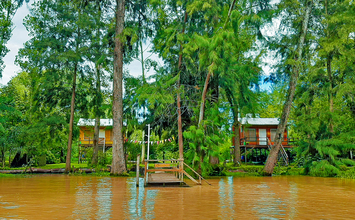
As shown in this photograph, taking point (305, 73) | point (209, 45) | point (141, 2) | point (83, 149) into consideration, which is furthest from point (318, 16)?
point (83, 149)

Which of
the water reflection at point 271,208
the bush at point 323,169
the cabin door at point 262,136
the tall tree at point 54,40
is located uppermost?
the tall tree at point 54,40

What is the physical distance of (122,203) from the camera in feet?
28.8

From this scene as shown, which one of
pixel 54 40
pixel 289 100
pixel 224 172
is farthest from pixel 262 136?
pixel 54 40

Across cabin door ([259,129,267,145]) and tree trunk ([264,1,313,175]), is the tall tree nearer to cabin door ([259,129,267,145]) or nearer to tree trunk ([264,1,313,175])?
tree trunk ([264,1,313,175])

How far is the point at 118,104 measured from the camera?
21375 millimetres

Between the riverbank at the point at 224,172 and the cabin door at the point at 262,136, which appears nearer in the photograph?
the riverbank at the point at 224,172

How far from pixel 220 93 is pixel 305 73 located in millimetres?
5873

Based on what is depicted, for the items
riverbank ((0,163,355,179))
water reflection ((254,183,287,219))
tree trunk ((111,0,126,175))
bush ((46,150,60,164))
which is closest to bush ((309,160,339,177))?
riverbank ((0,163,355,179))

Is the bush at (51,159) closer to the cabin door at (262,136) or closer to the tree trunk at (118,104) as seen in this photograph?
the tree trunk at (118,104)

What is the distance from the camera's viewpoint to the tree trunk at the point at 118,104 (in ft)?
68.4

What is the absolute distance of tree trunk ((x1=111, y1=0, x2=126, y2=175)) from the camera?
68.4ft

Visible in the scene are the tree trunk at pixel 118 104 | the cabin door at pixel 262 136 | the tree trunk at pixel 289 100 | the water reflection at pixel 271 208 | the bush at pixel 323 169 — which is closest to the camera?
the water reflection at pixel 271 208

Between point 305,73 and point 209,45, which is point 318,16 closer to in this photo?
point 305,73

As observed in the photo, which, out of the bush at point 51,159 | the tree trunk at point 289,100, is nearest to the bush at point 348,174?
the tree trunk at point 289,100
